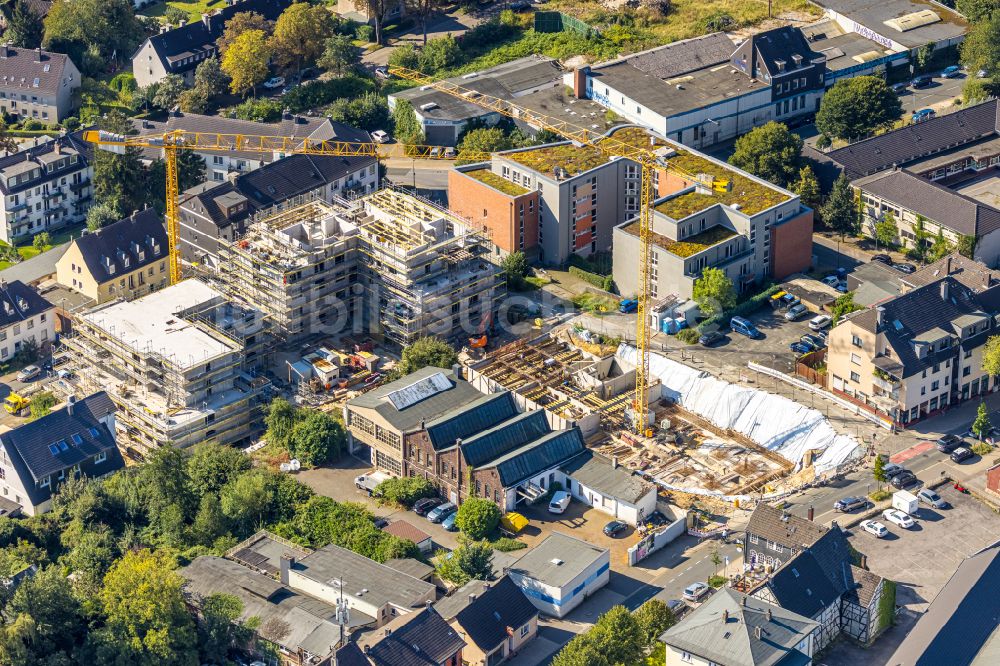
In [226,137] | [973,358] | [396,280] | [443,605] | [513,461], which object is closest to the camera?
[443,605]

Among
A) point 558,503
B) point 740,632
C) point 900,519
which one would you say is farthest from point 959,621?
point 558,503

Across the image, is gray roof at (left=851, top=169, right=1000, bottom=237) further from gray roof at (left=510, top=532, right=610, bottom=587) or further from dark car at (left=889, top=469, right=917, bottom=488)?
gray roof at (left=510, top=532, right=610, bottom=587)

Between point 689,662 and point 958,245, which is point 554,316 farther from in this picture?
point 689,662

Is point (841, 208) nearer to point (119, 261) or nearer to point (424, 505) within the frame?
point (424, 505)

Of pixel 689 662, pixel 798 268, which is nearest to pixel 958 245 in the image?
pixel 798 268

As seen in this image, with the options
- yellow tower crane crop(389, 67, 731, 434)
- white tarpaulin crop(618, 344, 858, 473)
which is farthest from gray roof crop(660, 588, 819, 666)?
yellow tower crane crop(389, 67, 731, 434)
